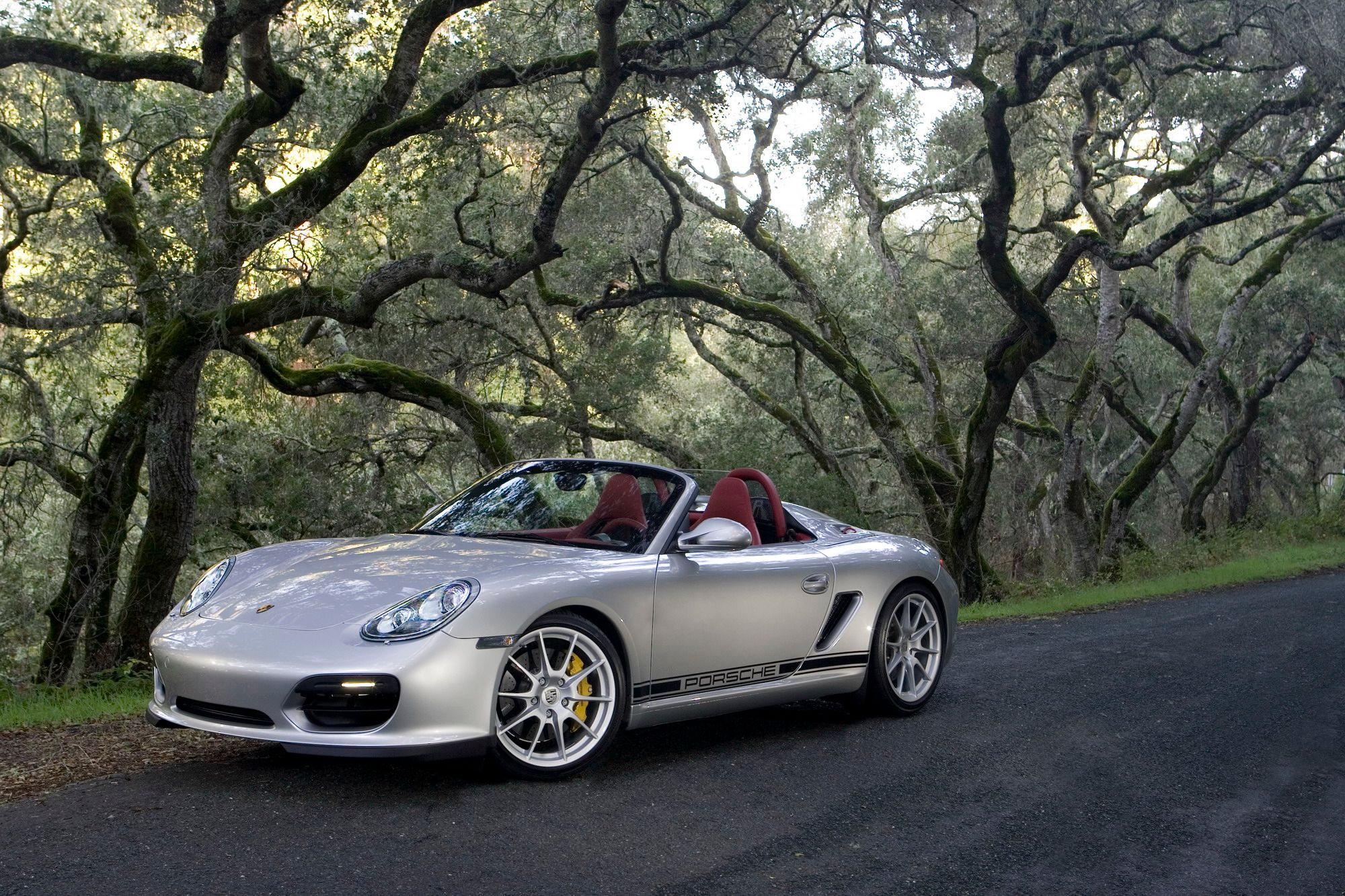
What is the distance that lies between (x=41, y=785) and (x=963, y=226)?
2308 centimetres

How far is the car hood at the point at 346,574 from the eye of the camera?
4.97 m

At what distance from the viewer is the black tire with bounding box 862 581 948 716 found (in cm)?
676

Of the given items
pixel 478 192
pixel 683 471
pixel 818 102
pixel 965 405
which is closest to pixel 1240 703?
pixel 683 471

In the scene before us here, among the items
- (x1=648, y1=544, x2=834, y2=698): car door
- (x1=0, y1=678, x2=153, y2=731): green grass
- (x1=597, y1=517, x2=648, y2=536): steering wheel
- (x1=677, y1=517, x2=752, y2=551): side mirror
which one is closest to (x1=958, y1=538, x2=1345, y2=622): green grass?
(x1=648, y1=544, x2=834, y2=698): car door

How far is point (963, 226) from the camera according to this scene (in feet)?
84.1

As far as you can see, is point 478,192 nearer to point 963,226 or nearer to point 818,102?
point 818,102

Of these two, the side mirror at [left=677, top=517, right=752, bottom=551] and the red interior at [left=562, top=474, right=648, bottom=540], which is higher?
the red interior at [left=562, top=474, right=648, bottom=540]

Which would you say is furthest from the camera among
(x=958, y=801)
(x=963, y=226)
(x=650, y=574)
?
(x=963, y=226)

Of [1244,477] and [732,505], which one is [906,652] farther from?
[1244,477]

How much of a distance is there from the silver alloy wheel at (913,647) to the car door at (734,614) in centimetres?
69

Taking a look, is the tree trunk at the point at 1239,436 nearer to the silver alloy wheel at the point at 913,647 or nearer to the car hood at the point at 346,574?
the silver alloy wheel at the point at 913,647

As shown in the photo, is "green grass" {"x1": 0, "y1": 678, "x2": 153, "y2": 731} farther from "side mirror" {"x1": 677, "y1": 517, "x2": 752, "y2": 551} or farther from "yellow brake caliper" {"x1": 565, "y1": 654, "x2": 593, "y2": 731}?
"side mirror" {"x1": 677, "y1": 517, "x2": 752, "y2": 551}

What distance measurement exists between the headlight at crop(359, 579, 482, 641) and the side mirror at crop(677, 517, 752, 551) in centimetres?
118

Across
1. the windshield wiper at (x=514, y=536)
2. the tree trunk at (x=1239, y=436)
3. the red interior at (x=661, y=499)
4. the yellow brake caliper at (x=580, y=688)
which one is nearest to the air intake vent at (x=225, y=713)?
the yellow brake caliper at (x=580, y=688)
